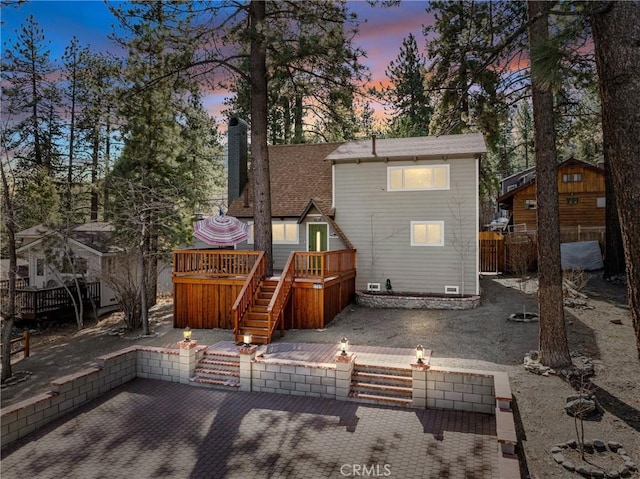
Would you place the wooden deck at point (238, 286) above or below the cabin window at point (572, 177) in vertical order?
below

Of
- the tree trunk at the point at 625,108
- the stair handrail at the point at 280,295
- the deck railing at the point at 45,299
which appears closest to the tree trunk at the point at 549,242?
the tree trunk at the point at 625,108

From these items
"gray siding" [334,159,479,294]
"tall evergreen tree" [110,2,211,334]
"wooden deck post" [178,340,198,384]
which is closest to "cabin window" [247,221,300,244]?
"gray siding" [334,159,479,294]

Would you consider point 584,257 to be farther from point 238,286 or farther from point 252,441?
point 252,441

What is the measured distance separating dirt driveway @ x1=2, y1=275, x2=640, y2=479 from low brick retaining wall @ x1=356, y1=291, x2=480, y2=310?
42 centimetres

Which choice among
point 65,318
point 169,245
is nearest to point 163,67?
point 169,245

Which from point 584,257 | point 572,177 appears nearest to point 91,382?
point 584,257

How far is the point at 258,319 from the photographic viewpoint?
413 inches

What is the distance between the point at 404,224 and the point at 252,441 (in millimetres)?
10409

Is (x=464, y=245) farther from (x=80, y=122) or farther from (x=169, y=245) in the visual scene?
(x=80, y=122)

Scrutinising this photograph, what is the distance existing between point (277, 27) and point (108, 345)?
1100 cm

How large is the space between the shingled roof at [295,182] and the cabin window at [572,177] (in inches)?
622

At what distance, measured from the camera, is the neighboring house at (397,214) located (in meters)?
14.0

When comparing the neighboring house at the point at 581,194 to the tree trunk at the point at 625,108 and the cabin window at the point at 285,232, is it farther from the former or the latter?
the tree trunk at the point at 625,108

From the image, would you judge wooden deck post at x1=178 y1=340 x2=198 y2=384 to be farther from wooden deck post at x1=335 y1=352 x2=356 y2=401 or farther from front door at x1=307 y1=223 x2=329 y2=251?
front door at x1=307 y1=223 x2=329 y2=251
